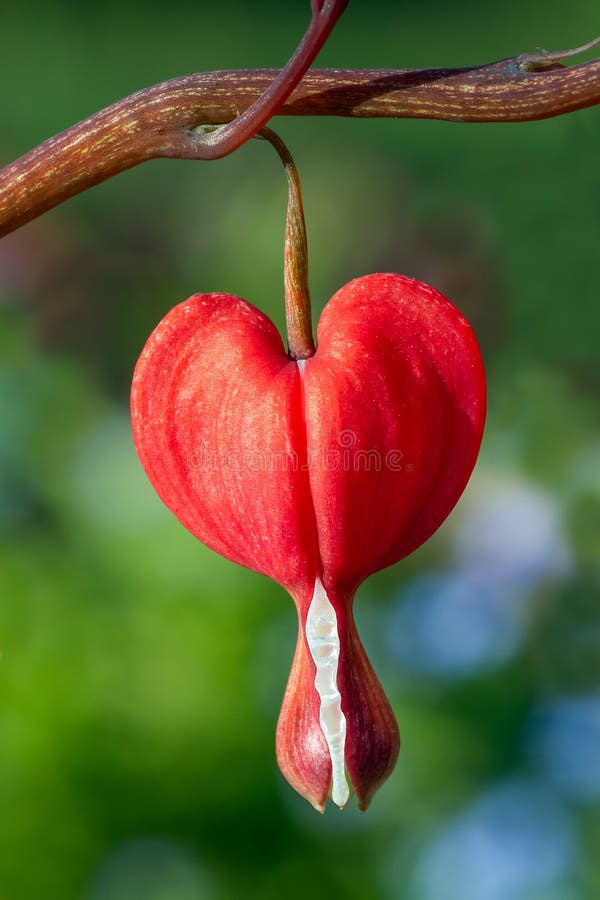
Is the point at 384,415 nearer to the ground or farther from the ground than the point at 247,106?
nearer to the ground

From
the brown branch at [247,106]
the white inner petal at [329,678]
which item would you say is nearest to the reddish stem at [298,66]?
the brown branch at [247,106]

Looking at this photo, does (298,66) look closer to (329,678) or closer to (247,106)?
(247,106)

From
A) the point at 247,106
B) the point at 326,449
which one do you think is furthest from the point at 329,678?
the point at 247,106

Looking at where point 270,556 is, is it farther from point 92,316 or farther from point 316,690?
point 92,316

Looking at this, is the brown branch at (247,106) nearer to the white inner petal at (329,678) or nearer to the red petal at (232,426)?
the red petal at (232,426)

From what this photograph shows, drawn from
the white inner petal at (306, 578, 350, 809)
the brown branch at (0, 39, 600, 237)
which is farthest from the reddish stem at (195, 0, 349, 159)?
the white inner petal at (306, 578, 350, 809)

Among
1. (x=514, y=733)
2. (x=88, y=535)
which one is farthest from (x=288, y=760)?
(x=514, y=733)
